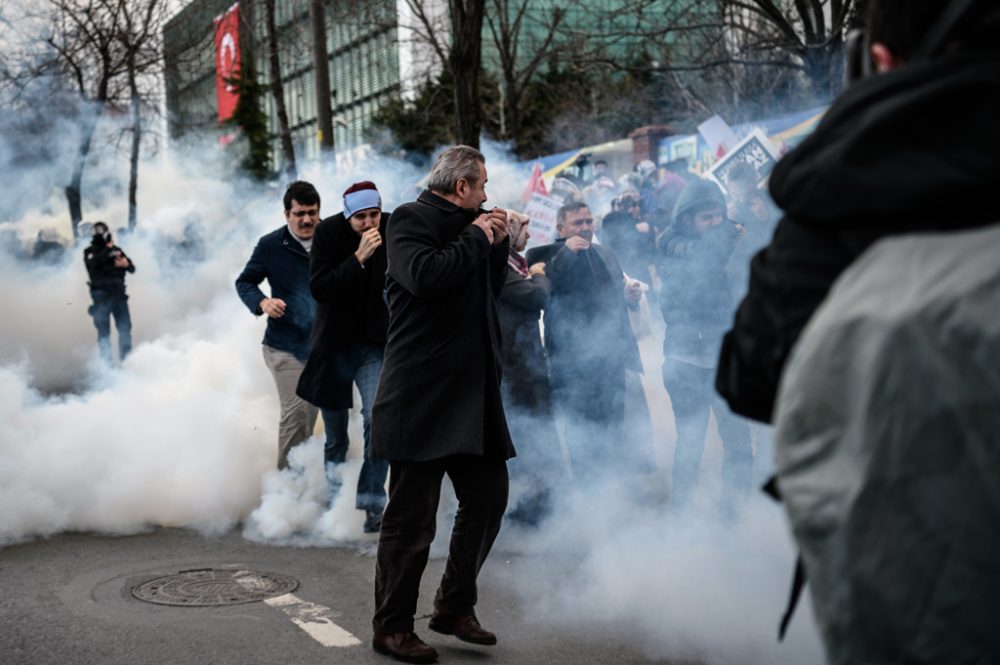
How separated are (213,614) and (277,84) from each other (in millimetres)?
10340

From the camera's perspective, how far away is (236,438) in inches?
280

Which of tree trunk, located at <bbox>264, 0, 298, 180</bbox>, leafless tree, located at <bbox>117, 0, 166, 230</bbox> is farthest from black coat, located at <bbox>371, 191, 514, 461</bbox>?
leafless tree, located at <bbox>117, 0, 166, 230</bbox>

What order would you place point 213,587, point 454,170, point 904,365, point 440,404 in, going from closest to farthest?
point 904,365, point 440,404, point 454,170, point 213,587

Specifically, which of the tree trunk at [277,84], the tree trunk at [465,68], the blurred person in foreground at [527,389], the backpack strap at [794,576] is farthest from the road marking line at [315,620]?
the tree trunk at [277,84]

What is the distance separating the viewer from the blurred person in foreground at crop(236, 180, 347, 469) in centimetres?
684

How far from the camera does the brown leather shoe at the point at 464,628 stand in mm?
4316

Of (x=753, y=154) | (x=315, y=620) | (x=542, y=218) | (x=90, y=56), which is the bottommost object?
(x=315, y=620)

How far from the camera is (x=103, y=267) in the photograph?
14.2 meters

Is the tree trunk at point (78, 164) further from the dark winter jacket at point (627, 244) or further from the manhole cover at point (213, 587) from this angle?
the manhole cover at point (213, 587)

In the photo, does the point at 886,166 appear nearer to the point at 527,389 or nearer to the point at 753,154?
the point at 527,389

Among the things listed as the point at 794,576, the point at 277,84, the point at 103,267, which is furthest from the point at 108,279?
the point at 794,576

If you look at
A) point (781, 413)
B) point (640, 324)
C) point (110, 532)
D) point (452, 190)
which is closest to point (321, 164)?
point (640, 324)

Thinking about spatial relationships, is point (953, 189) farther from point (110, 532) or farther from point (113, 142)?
point (113, 142)

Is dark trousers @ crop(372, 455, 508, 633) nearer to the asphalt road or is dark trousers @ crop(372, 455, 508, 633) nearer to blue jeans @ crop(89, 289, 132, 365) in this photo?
the asphalt road
